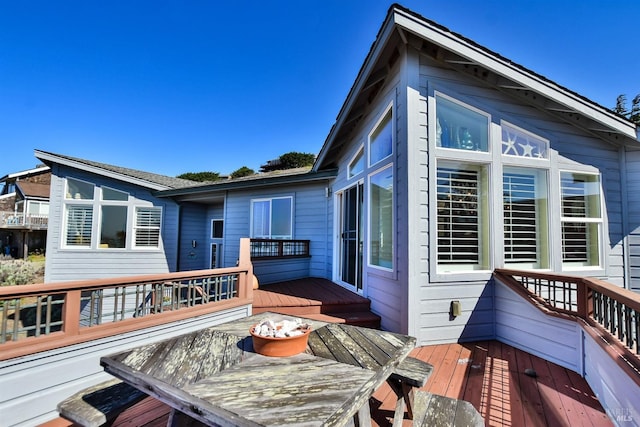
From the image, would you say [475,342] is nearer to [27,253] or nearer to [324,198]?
[324,198]

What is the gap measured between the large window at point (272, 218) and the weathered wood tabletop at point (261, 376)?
5.34 metres

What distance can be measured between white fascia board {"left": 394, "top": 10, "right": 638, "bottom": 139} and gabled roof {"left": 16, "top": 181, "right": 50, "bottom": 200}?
29.1m

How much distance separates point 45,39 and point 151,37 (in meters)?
2.77

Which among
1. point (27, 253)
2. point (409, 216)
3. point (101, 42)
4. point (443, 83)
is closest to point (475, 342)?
point (409, 216)

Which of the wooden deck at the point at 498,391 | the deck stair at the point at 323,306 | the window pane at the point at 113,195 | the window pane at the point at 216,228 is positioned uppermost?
the window pane at the point at 113,195

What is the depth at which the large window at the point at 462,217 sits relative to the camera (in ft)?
11.8

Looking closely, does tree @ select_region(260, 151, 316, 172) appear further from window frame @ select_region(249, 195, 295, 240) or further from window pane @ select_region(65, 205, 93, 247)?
window pane @ select_region(65, 205, 93, 247)

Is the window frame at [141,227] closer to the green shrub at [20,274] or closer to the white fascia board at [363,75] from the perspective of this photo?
the white fascia board at [363,75]

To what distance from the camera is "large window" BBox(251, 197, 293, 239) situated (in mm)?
7293

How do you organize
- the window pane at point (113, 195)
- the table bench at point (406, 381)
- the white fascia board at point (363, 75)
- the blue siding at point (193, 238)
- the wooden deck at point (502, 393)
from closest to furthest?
1. the table bench at point (406, 381)
2. the wooden deck at point (502, 393)
3. the white fascia board at point (363, 75)
4. the window pane at point (113, 195)
5. the blue siding at point (193, 238)

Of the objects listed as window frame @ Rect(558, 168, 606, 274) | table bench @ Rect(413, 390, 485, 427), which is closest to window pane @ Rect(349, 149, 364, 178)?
window frame @ Rect(558, 168, 606, 274)

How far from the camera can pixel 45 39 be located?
291 inches

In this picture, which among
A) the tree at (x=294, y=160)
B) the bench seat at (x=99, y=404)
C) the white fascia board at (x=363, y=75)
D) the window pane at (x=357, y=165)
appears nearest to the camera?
the bench seat at (x=99, y=404)

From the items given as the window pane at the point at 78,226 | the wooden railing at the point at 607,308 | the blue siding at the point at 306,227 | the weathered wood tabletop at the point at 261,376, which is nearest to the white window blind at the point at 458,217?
the wooden railing at the point at 607,308
